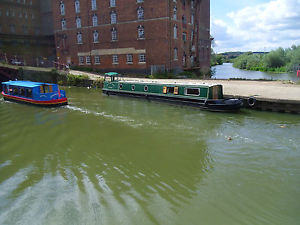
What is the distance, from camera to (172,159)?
10117 mm

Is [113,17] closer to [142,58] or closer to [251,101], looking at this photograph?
[142,58]

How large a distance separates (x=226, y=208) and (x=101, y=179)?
4113mm

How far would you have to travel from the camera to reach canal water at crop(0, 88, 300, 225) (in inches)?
264

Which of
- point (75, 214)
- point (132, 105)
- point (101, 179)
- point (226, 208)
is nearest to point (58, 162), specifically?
point (101, 179)

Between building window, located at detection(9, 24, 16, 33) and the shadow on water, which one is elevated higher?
building window, located at detection(9, 24, 16, 33)

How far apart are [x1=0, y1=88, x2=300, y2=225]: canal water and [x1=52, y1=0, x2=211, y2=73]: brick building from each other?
1847 cm

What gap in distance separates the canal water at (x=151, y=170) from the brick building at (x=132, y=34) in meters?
18.5

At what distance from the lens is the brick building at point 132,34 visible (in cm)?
3209

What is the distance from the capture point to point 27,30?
168 feet

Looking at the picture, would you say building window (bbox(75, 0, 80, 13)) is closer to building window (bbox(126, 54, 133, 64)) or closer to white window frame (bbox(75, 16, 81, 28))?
white window frame (bbox(75, 16, 81, 28))

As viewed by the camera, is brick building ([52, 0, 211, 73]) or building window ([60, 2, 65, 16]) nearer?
brick building ([52, 0, 211, 73])

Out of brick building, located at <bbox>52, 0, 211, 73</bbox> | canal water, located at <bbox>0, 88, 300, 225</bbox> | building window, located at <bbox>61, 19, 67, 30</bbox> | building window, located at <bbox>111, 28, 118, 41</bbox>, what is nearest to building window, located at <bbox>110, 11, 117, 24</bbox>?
brick building, located at <bbox>52, 0, 211, 73</bbox>

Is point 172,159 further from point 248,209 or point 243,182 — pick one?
point 248,209

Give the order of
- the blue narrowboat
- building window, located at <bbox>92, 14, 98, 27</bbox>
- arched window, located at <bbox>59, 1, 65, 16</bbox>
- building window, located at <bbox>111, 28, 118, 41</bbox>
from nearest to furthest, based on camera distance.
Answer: the blue narrowboat, building window, located at <bbox>111, 28, 118, 41</bbox>, building window, located at <bbox>92, 14, 98, 27</bbox>, arched window, located at <bbox>59, 1, 65, 16</bbox>
